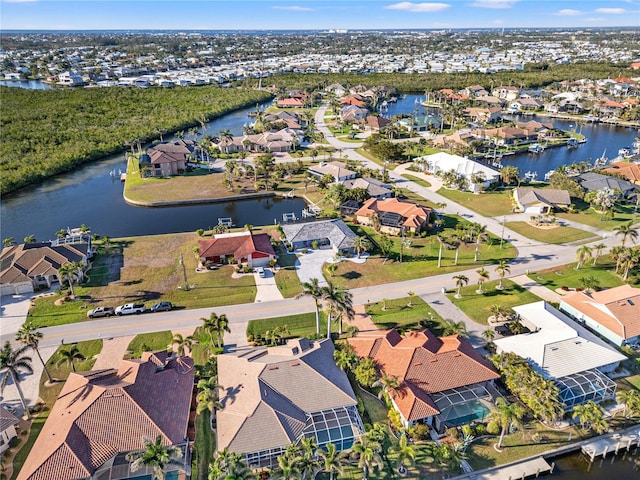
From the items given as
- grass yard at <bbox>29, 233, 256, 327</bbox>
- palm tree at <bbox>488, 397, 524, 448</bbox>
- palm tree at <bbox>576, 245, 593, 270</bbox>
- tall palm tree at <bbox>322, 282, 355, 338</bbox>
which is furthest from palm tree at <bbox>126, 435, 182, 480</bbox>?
palm tree at <bbox>576, 245, 593, 270</bbox>

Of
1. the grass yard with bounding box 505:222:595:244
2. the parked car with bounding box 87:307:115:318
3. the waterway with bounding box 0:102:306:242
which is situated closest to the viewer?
the parked car with bounding box 87:307:115:318

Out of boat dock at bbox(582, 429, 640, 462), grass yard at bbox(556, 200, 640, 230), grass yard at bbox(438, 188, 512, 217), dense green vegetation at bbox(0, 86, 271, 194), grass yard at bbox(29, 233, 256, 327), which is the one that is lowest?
boat dock at bbox(582, 429, 640, 462)

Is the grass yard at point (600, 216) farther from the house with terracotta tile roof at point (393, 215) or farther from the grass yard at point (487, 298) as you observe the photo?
the grass yard at point (487, 298)

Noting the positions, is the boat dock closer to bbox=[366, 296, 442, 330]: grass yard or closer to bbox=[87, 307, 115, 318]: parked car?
bbox=[366, 296, 442, 330]: grass yard

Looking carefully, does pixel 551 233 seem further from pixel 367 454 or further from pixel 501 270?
pixel 367 454

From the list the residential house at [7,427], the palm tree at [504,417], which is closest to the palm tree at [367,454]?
the palm tree at [504,417]

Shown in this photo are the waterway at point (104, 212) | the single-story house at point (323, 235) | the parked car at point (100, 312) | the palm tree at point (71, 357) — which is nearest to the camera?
the palm tree at point (71, 357)
